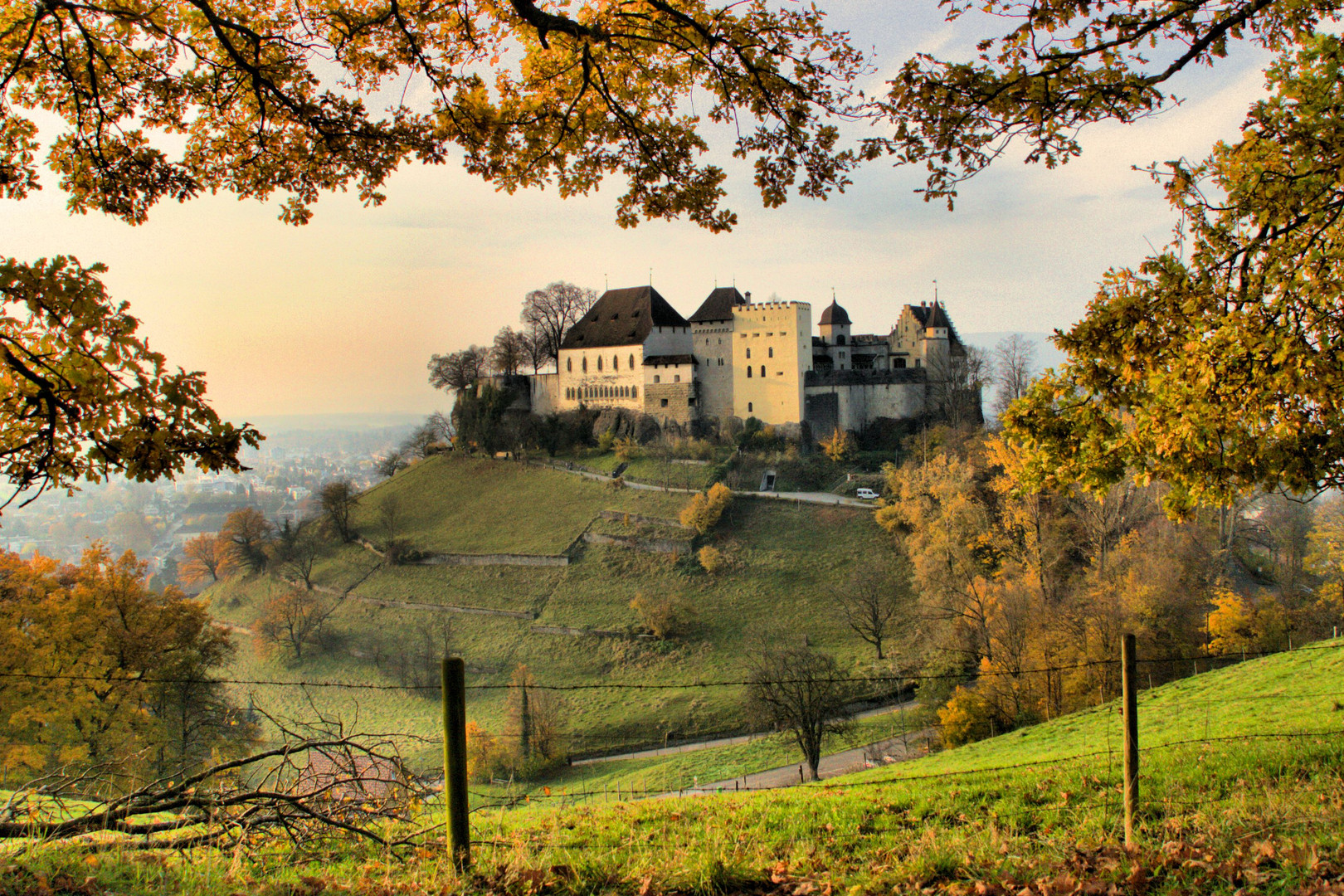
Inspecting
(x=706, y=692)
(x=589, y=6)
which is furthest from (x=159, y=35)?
(x=706, y=692)

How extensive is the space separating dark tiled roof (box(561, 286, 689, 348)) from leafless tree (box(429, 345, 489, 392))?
299 inches

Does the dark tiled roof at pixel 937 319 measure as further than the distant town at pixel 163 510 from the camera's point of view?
No

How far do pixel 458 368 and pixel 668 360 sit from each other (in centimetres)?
1648

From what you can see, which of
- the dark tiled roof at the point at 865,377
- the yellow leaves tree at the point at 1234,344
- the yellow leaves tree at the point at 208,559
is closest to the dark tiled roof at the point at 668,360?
the dark tiled roof at the point at 865,377

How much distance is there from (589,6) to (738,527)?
3377 cm

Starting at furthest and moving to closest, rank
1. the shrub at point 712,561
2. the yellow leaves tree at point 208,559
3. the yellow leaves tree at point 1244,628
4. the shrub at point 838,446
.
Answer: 1. the yellow leaves tree at point 208,559
2. the shrub at point 838,446
3. the shrub at point 712,561
4. the yellow leaves tree at point 1244,628

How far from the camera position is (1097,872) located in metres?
3.60

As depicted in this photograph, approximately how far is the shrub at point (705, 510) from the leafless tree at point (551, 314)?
1927 centimetres

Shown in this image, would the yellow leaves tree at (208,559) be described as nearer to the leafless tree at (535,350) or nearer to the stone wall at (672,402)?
the leafless tree at (535,350)

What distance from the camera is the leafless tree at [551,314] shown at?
5322 cm

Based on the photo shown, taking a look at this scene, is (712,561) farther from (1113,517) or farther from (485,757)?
(1113,517)

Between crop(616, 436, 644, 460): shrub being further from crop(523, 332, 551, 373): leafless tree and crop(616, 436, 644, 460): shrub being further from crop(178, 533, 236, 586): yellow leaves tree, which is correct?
crop(178, 533, 236, 586): yellow leaves tree

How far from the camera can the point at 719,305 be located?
156 feet

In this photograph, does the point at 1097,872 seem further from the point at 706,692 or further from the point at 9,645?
the point at 706,692
